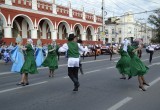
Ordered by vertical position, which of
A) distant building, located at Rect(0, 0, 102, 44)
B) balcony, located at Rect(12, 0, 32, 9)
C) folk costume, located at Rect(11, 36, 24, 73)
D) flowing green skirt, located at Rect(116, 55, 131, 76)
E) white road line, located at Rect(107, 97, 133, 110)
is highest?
balcony, located at Rect(12, 0, 32, 9)

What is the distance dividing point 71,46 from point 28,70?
2.37m

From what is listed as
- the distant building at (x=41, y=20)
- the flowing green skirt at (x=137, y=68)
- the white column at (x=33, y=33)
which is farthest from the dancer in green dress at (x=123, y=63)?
the white column at (x=33, y=33)

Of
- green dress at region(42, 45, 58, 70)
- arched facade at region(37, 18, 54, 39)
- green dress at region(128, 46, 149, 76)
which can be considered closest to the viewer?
green dress at region(128, 46, 149, 76)

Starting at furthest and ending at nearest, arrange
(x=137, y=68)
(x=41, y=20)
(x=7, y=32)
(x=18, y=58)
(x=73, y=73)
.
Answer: (x=41, y=20) < (x=7, y=32) < (x=18, y=58) < (x=137, y=68) < (x=73, y=73)

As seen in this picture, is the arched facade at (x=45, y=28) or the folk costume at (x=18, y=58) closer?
the folk costume at (x=18, y=58)

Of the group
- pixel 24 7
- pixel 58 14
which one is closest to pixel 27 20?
pixel 24 7

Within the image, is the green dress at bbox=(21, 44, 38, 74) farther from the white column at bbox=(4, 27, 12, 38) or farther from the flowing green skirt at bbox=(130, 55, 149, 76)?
the white column at bbox=(4, 27, 12, 38)

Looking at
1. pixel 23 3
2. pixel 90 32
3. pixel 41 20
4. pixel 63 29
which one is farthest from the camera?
pixel 90 32

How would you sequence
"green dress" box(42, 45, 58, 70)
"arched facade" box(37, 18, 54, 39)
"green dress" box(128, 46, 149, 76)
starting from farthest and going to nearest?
"arched facade" box(37, 18, 54, 39) < "green dress" box(42, 45, 58, 70) < "green dress" box(128, 46, 149, 76)

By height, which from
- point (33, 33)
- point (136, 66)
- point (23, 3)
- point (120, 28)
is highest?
point (23, 3)

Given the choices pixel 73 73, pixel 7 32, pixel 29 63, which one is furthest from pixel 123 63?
pixel 7 32

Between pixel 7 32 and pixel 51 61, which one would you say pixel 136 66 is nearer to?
pixel 51 61

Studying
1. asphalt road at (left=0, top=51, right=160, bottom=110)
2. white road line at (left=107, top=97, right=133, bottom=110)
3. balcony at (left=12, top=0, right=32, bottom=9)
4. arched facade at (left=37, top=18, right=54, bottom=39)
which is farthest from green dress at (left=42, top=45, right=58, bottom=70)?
arched facade at (left=37, top=18, right=54, bottom=39)

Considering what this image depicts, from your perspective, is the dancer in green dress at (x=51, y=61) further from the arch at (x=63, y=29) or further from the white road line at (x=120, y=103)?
the arch at (x=63, y=29)
